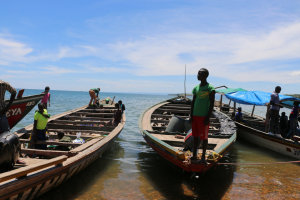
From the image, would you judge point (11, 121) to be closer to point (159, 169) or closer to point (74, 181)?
point (74, 181)

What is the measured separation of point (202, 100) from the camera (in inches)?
168

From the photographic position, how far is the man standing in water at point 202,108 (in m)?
4.23

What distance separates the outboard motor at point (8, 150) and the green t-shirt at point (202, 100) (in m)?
3.16

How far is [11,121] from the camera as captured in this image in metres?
6.72

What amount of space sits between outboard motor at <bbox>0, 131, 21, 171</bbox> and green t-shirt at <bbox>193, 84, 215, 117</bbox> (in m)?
3.16

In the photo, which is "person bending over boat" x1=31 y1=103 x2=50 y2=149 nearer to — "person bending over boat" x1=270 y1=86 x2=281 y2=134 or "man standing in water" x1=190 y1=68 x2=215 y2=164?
"man standing in water" x1=190 y1=68 x2=215 y2=164

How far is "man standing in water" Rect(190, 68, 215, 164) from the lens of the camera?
4.23 metres

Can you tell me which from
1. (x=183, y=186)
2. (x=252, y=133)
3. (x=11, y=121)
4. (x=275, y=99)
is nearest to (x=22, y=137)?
(x=11, y=121)

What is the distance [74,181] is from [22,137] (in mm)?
2148

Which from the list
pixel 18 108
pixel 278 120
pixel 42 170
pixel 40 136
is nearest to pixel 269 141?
pixel 278 120

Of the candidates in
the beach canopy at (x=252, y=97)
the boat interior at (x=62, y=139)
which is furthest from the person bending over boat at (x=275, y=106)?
the boat interior at (x=62, y=139)

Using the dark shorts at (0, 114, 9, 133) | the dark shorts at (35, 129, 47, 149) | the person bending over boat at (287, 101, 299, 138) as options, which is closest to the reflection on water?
Result: the dark shorts at (35, 129, 47, 149)

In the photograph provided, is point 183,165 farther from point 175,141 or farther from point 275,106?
point 275,106

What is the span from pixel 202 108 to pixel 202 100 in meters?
0.15
